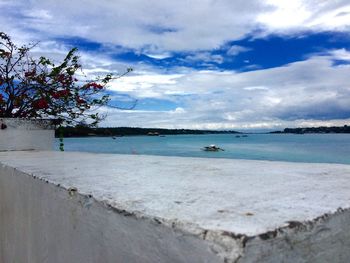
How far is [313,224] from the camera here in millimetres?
→ 824

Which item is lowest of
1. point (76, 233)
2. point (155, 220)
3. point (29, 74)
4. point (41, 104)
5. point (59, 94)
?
point (76, 233)

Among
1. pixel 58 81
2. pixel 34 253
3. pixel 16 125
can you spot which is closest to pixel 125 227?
pixel 34 253

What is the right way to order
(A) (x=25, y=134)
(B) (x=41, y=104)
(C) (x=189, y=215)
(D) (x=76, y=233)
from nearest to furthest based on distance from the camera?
(C) (x=189, y=215)
(D) (x=76, y=233)
(A) (x=25, y=134)
(B) (x=41, y=104)

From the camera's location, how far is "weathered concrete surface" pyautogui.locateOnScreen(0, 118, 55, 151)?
14.1ft

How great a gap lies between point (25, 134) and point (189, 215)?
401 cm

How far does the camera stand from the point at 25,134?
14.5 feet

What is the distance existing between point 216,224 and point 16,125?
4.10 m

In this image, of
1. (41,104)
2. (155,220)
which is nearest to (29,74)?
(41,104)

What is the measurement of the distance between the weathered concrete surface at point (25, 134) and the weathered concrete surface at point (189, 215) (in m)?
2.71

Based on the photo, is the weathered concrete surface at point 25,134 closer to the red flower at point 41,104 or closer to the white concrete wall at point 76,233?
the red flower at point 41,104

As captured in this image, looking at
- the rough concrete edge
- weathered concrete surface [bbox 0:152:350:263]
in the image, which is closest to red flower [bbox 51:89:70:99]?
weathered concrete surface [bbox 0:152:350:263]

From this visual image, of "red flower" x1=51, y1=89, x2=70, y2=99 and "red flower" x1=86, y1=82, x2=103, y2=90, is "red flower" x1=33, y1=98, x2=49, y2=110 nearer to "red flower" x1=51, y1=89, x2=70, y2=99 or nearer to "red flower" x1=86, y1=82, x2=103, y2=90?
"red flower" x1=51, y1=89, x2=70, y2=99

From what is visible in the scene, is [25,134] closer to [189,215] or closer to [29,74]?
[29,74]

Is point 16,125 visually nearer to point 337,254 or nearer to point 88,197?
point 88,197
